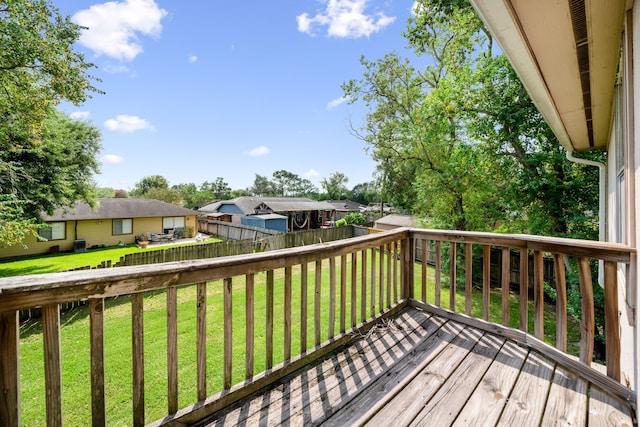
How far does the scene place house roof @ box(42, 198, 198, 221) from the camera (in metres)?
16.3

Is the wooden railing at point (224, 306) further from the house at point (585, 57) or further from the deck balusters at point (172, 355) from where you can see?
the house at point (585, 57)

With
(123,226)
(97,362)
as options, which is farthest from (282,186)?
(97,362)

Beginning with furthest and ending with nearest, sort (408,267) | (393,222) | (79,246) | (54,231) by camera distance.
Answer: (79,246), (393,222), (54,231), (408,267)

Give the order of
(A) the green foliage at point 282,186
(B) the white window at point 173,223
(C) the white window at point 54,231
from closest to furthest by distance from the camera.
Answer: (C) the white window at point 54,231 < (B) the white window at point 173,223 < (A) the green foliage at point 282,186

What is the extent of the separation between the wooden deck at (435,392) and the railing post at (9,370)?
2.61 feet

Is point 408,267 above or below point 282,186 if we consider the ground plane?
below

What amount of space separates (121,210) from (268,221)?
10.0 metres

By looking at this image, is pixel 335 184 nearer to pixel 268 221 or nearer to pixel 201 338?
pixel 268 221

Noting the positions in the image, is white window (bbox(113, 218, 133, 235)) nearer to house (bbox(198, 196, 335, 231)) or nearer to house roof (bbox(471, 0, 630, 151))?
house (bbox(198, 196, 335, 231))

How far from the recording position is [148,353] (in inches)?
180

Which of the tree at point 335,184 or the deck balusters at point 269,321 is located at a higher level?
the tree at point 335,184

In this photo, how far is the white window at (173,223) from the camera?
65.8ft

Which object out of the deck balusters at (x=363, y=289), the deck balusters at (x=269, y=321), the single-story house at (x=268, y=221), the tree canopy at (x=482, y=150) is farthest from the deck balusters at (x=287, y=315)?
the single-story house at (x=268, y=221)

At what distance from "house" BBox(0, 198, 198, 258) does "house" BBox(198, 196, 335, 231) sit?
15.5ft
